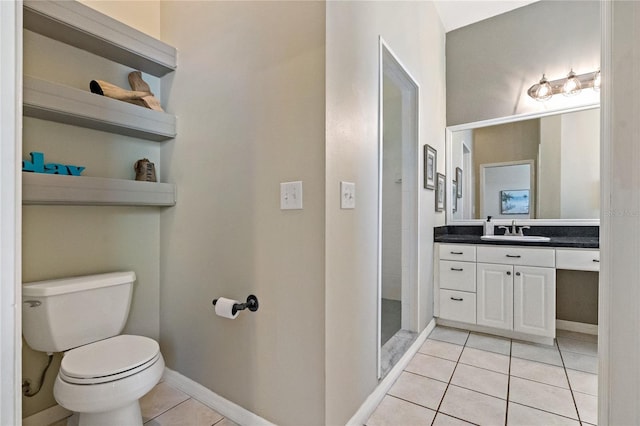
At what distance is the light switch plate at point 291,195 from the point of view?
1.25 meters

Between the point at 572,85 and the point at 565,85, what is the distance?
0.16ft

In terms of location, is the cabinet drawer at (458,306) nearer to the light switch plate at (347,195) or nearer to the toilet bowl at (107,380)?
the light switch plate at (347,195)

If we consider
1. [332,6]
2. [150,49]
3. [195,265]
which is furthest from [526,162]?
[150,49]

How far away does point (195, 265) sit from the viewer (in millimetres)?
1689

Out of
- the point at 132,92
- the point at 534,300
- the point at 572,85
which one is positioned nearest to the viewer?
the point at 132,92

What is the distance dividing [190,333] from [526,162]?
10.2 ft

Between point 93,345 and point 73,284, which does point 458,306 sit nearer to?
point 93,345

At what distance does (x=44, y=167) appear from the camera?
1378mm

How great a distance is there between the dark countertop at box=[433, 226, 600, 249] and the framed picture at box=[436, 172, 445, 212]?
205 millimetres

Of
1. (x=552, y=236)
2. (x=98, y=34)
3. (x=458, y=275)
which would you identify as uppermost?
(x=98, y=34)

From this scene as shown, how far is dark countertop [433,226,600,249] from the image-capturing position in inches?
87.2

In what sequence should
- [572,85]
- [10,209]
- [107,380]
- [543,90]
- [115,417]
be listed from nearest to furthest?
[10,209] < [107,380] < [115,417] < [572,85] < [543,90]

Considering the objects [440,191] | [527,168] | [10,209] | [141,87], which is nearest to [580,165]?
[527,168]

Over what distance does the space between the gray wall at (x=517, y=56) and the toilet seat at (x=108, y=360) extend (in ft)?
10.6
